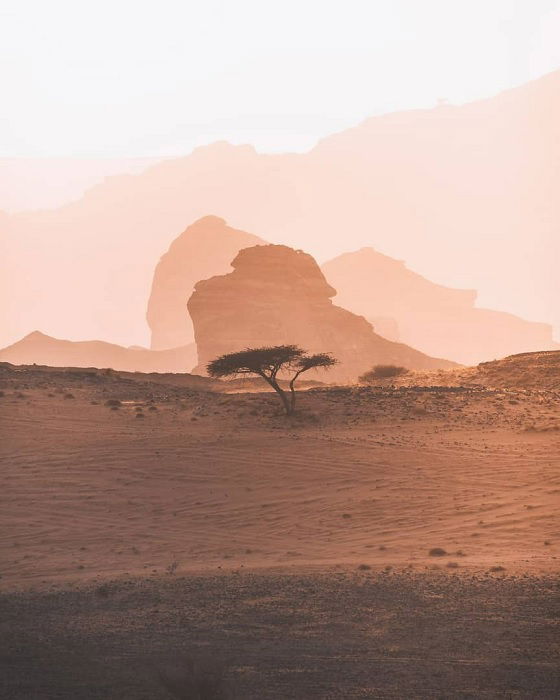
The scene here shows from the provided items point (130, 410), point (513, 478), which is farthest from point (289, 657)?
point (130, 410)

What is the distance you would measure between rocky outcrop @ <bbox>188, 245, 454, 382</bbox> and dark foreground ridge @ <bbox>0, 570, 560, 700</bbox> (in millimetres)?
84040

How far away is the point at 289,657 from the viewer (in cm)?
833

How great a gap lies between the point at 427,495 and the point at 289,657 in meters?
9.41

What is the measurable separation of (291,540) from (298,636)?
5.49 m

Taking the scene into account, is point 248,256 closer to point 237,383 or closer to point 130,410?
point 237,383

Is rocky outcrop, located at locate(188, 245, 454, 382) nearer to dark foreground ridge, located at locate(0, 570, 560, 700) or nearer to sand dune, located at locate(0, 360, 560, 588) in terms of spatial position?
sand dune, located at locate(0, 360, 560, 588)

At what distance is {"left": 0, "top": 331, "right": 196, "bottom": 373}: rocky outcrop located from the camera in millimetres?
133500

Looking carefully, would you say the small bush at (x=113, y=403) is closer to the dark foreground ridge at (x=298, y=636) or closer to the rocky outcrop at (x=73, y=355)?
the dark foreground ridge at (x=298, y=636)

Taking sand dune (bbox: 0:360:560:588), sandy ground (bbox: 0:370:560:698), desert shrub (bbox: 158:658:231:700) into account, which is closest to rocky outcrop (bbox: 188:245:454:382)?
sand dune (bbox: 0:360:560:588)

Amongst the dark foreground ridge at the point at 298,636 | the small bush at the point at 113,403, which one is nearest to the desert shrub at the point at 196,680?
the dark foreground ridge at the point at 298,636

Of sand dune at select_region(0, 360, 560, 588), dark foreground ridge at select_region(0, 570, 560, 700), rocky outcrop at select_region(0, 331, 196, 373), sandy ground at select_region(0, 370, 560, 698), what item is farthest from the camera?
rocky outcrop at select_region(0, 331, 196, 373)

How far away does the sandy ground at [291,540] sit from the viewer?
830cm

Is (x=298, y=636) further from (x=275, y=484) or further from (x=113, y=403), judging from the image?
(x=113, y=403)

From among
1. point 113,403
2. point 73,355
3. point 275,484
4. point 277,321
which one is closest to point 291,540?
point 275,484
